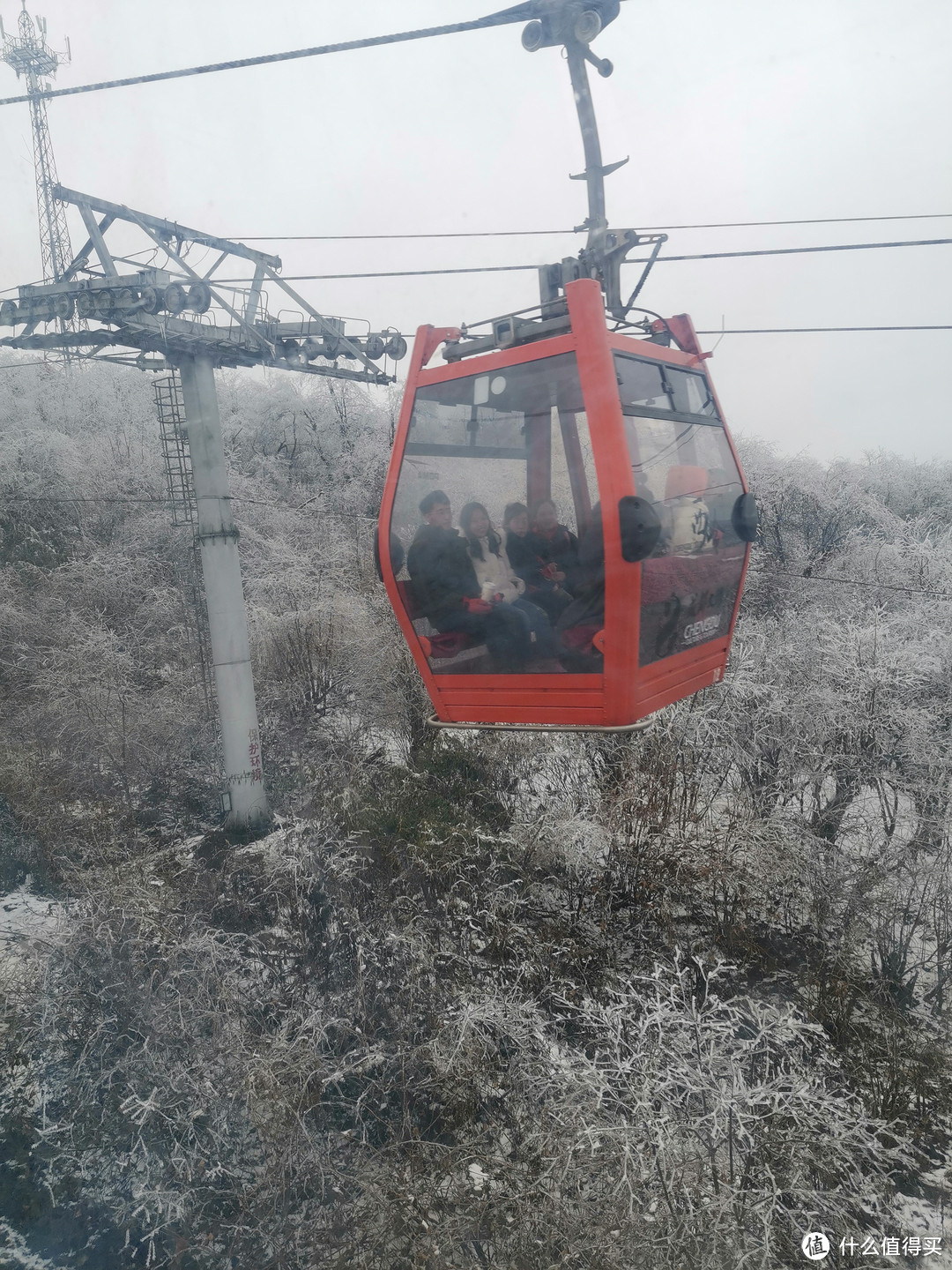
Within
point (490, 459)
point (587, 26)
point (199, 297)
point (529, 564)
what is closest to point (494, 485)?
point (490, 459)

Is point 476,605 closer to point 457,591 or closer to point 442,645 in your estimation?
point 457,591

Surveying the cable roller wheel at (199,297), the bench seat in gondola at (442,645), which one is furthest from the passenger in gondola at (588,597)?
the cable roller wheel at (199,297)

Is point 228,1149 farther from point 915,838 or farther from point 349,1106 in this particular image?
point 915,838

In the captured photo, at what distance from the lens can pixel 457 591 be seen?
3598mm

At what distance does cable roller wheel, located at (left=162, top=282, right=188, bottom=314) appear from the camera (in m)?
7.38

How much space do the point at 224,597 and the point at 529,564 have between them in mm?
6512

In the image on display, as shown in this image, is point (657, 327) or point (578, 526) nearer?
point (578, 526)

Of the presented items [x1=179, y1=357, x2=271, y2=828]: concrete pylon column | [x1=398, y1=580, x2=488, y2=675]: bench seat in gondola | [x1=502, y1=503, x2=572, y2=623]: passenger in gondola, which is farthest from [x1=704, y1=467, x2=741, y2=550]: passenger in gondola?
[x1=179, y1=357, x2=271, y2=828]: concrete pylon column

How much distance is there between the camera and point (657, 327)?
13.5ft

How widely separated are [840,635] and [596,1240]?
7627mm

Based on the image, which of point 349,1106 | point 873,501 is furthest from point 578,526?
point 873,501

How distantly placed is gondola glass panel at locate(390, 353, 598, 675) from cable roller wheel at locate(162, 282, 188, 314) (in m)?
5.32

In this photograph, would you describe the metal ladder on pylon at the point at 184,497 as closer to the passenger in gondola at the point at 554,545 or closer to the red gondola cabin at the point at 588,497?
the red gondola cabin at the point at 588,497

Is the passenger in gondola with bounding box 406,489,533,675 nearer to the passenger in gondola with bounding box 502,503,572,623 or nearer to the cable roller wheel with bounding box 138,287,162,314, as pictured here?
the passenger in gondola with bounding box 502,503,572,623
